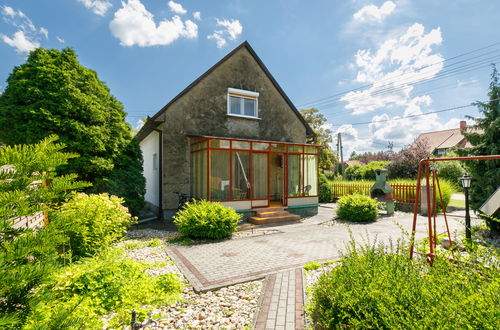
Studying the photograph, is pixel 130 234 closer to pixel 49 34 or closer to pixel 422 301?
pixel 49 34

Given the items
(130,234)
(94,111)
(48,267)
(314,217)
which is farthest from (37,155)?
(314,217)

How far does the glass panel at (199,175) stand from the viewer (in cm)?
1066

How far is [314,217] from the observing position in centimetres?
1230

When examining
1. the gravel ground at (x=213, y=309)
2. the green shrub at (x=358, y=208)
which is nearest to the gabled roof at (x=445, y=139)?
the green shrub at (x=358, y=208)

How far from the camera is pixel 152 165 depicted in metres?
13.4

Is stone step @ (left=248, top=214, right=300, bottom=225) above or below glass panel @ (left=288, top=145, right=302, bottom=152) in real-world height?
below

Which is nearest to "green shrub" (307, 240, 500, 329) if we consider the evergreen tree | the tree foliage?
the evergreen tree

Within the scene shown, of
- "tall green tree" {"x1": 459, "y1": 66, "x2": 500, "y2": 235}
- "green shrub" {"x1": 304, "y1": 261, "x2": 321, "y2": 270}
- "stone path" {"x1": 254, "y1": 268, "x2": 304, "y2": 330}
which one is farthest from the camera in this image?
"tall green tree" {"x1": 459, "y1": 66, "x2": 500, "y2": 235}

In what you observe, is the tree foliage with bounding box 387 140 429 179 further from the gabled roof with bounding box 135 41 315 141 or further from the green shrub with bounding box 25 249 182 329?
the green shrub with bounding box 25 249 182 329

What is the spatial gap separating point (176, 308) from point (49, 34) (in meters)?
9.70

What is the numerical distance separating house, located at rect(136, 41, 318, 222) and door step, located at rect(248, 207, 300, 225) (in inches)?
8.9


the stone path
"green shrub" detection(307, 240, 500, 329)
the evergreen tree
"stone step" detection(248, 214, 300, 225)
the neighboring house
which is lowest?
the stone path

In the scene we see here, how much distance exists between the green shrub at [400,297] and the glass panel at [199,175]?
7790 millimetres

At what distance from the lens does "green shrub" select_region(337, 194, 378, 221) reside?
11.0 meters
